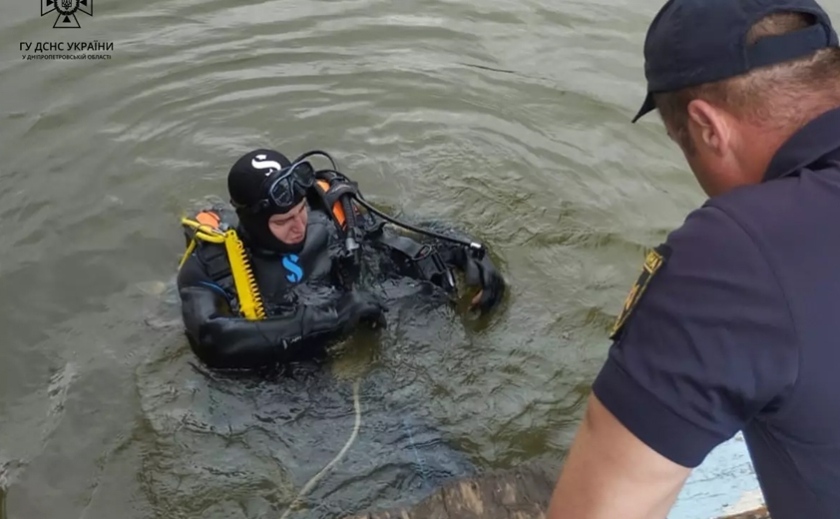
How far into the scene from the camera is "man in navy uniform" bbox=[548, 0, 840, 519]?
1393 mm

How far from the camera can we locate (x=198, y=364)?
169 inches

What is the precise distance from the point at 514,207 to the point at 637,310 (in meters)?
3.93

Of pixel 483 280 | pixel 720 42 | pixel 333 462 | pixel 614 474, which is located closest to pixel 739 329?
pixel 614 474

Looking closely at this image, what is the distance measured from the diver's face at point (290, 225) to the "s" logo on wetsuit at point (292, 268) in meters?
0.12

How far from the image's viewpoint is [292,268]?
429cm

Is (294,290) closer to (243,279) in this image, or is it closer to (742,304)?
(243,279)

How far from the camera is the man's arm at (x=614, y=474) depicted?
4.91 ft

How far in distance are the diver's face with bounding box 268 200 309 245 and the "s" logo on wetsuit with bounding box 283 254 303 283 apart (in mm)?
120

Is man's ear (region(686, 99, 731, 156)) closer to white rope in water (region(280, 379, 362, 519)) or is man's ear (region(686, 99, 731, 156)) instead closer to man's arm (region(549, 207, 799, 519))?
man's arm (region(549, 207, 799, 519))

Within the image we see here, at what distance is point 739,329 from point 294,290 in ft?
10.3

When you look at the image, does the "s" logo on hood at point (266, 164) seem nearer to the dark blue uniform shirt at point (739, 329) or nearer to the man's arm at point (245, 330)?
the man's arm at point (245, 330)

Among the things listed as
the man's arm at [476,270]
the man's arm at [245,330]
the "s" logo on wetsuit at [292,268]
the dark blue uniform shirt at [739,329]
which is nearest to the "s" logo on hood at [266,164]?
the "s" logo on wetsuit at [292,268]

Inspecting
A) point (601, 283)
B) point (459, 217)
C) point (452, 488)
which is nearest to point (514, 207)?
point (459, 217)

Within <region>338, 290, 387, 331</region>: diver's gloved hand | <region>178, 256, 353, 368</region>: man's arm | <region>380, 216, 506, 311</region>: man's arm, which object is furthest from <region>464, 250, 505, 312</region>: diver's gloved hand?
<region>178, 256, 353, 368</region>: man's arm
